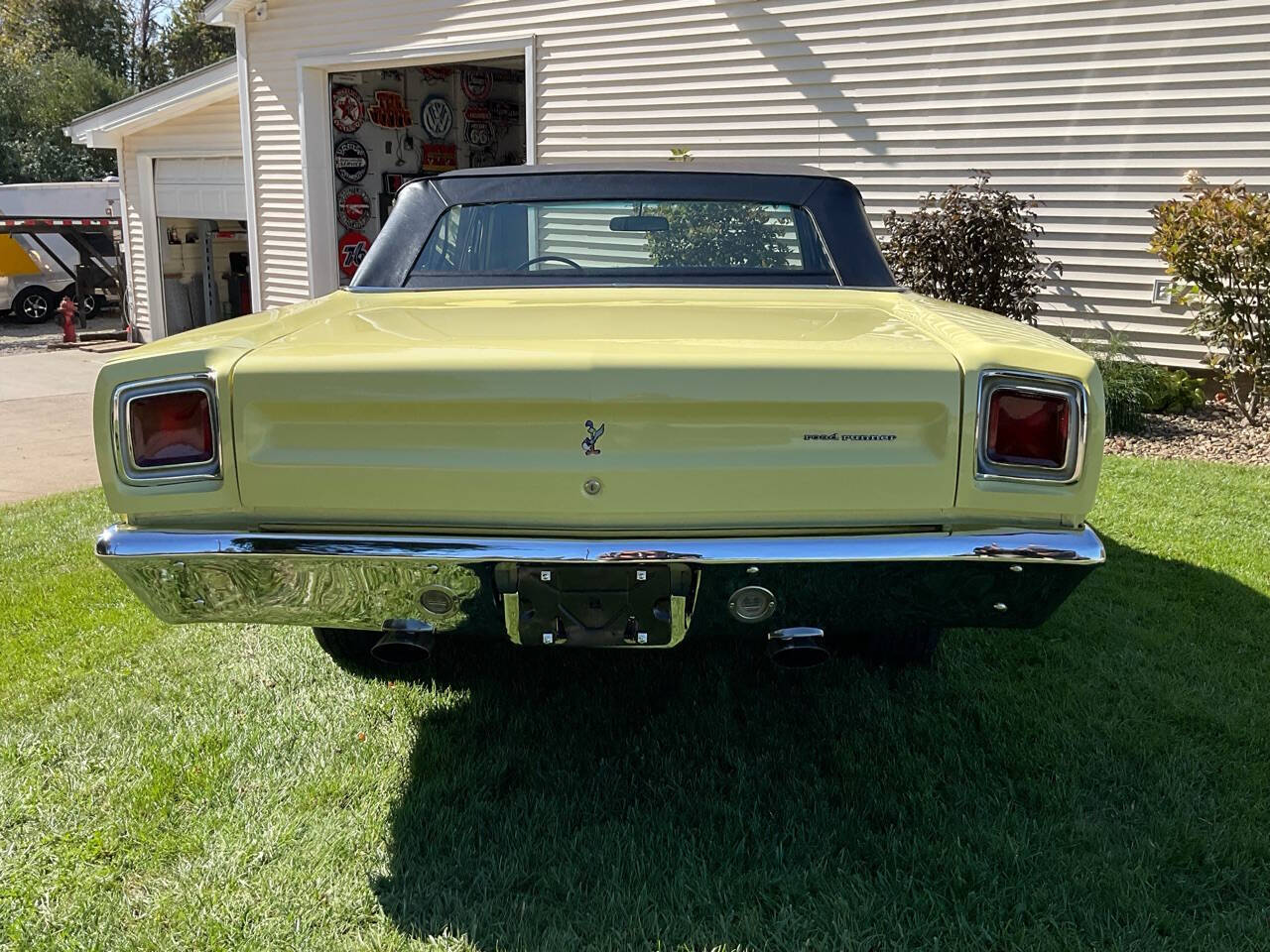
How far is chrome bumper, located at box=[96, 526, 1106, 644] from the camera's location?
2227 mm

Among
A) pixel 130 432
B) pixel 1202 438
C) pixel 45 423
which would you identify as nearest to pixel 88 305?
pixel 45 423

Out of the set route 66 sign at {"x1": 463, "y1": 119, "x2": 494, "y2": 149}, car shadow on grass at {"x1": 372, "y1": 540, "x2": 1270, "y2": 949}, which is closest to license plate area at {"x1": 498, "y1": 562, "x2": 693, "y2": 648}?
car shadow on grass at {"x1": 372, "y1": 540, "x2": 1270, "y2": 949}

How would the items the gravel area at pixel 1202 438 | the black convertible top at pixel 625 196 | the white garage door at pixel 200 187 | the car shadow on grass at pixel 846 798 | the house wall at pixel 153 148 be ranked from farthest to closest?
the white garage door at pixel 200 187 → the house wall at pixel 153 148 → the gravel area at pixel 1202 438 → the black convertible top at pixel 625 196 → the car shadow on grass at pixel 846 798

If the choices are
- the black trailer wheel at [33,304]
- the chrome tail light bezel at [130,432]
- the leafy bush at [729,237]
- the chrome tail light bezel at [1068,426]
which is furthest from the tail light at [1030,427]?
the black trailer wheel at [33,304]

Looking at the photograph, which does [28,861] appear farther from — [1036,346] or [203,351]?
[1036,346]

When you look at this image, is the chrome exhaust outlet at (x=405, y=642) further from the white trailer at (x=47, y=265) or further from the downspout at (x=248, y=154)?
the white trailer at (x=47, y=265)

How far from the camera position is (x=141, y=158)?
16.3 m

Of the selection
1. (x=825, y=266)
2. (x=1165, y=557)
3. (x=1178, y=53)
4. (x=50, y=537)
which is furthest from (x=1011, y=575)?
(x=1178, y=53)

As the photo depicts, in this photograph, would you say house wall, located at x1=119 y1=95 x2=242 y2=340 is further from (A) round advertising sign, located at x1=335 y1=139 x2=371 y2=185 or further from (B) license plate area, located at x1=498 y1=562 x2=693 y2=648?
(B) license plate area, located at x1=498 y1=562 x2=693 y2=648

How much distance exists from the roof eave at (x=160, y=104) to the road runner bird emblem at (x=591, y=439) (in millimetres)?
14183

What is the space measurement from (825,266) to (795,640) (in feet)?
5.20

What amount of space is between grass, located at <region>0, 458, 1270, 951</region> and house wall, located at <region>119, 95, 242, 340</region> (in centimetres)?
1305

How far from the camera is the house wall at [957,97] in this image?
7.63 m

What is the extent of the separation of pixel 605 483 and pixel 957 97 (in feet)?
25.2
